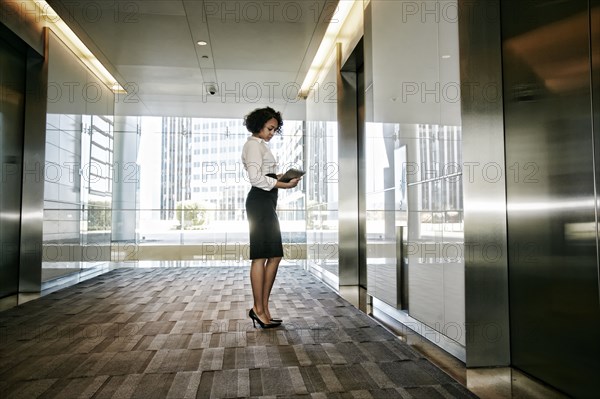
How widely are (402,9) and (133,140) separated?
6.25 m

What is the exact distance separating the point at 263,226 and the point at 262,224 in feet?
0.05

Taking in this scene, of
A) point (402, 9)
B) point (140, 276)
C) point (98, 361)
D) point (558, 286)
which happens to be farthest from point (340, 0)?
point (140, 276)

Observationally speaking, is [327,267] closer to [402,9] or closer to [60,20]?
[402,9]

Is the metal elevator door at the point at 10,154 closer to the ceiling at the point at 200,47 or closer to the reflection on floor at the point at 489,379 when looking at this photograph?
the ceiling at the point at 200,47

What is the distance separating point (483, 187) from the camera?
2350mm

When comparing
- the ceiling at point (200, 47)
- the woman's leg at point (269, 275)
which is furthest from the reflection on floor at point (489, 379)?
the ceiling at point (200, 47)

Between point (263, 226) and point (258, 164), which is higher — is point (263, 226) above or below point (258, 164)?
below

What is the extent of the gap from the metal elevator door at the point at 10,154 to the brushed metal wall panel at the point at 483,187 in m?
4.55

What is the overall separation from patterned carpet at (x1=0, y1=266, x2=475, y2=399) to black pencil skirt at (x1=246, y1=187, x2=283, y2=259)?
0.56 metres

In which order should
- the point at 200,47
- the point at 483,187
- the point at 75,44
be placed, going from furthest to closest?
the point at 75,44 → the point at 200,47 → the point at 483,187

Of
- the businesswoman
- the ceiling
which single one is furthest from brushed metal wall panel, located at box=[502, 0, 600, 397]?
the ceiling

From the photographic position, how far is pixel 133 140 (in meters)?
8.15

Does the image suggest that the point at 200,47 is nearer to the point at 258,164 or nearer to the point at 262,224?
the point at 258,164

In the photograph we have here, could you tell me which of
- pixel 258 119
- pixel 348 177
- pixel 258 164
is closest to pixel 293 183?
pixel 258 164
